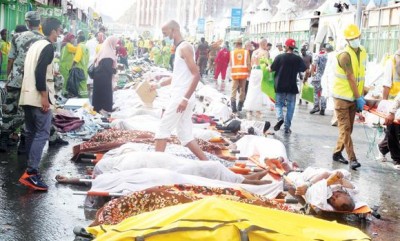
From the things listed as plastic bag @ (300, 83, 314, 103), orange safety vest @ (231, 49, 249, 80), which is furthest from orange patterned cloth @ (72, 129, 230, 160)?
plastic bag @ (300, 83, 314, 103)

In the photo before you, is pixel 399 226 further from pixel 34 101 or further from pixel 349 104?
pixel 34 101

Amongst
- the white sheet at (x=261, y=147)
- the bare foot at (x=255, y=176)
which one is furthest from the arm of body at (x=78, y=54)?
the bare foot at (x=255, y=176)

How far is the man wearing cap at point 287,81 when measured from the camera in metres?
13.1

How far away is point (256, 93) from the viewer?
645 inches

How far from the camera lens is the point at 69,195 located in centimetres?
690

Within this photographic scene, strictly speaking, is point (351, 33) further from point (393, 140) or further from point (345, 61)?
point (393, 140)

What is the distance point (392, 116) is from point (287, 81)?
3.77 metres

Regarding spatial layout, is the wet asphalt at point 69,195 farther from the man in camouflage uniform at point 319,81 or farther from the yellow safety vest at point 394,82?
the man in camouflage uniform at point 319,81

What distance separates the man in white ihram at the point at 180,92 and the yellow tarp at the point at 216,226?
12.1ft

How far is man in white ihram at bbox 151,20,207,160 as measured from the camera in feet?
25.1

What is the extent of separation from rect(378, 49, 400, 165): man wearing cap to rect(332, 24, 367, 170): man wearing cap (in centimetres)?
52

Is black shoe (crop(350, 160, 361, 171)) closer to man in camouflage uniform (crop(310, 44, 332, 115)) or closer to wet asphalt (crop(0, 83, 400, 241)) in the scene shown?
wet asphalt (crop(0, 83, 400, 241))

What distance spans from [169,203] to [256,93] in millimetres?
11393

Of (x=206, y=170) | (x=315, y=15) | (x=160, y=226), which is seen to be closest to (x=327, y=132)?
(x=206, y=170)
